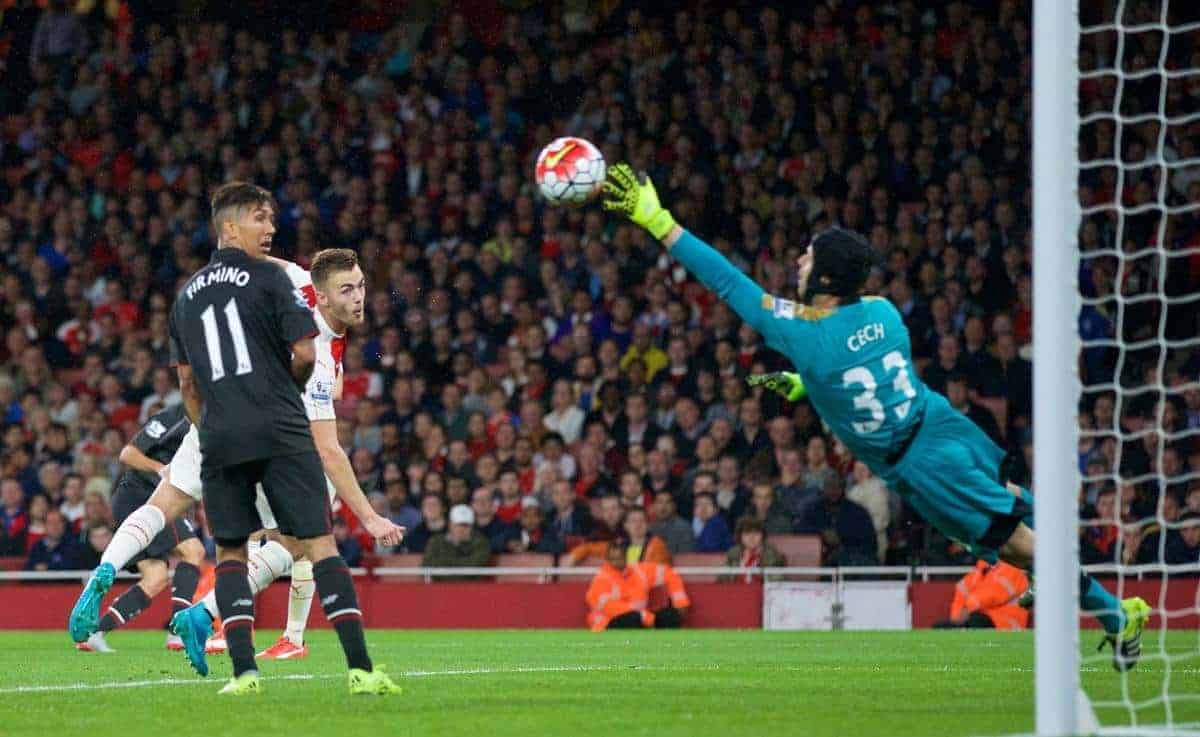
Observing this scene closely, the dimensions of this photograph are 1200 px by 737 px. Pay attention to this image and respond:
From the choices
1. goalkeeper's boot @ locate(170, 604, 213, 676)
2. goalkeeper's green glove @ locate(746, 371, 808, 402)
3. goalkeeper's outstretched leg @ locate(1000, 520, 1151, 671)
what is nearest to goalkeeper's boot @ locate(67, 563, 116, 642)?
goalkeeper's boot @ locate(170, 604, 213, 676)

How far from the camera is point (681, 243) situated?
702 cm

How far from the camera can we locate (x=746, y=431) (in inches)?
677

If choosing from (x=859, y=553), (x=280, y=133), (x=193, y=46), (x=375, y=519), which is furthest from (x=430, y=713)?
(x=193, y=46)

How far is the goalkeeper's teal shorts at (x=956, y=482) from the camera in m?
7.53

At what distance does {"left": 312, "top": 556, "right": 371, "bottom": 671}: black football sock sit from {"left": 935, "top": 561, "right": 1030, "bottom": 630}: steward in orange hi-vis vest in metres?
8.98

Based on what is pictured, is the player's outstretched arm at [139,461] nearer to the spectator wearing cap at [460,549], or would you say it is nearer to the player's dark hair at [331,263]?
the player's dark hair at [331,263]

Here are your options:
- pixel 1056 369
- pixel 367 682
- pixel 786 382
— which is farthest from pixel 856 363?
pixel 367 682

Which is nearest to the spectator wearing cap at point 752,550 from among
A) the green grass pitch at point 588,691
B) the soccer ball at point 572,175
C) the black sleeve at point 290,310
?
the green grass pitch at point 588,691

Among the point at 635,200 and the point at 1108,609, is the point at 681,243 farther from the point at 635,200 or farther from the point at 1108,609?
the point at 1108,609

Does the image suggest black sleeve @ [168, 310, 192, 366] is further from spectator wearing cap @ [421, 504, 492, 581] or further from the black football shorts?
spectator wearing cap @ [421, 504, 492, 581]

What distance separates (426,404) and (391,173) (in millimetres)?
3503

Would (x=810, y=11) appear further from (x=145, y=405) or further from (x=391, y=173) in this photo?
(x=145, y=405)

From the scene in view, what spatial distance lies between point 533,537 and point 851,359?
9814 millimetres

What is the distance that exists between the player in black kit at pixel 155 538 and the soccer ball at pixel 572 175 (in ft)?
15.8
